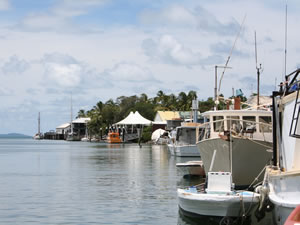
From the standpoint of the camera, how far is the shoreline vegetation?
471ft

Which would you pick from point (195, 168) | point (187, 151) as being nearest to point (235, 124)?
point (195, 168)

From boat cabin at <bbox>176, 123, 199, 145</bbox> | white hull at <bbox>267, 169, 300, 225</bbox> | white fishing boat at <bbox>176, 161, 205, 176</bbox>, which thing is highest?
boat cabin at <bbox>176, 123, 199, 145</bbox>

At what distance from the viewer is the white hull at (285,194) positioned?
15859 mm

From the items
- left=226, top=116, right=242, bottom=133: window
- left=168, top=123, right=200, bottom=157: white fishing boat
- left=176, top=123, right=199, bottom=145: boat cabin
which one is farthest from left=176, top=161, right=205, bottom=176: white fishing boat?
left=176, top=123, right=199, bottom=145: boat cabin

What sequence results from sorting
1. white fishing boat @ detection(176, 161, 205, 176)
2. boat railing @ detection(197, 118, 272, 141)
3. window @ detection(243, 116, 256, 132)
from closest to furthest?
1. boat railing @ detection(197, 118, 272, 141)
2. window @ detection(243, 116, 256, 132)
3. white fishing boat @ detection(176, 161, 205, 176)

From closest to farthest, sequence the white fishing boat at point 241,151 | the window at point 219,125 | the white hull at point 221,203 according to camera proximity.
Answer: the white hull at point 221,203, the white fishing boat at point 241,151, the window at point 219,125

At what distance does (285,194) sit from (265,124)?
39.9 ft

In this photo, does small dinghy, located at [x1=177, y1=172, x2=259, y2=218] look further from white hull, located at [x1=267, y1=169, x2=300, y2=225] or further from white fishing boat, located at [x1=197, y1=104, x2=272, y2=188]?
white fishing boat, located at [x1=197, y1=104, x2=272, y2=188]

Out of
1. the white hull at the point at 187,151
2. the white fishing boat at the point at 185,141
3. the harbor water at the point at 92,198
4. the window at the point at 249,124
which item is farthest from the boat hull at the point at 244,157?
the white fishing boat at the point at 185,141

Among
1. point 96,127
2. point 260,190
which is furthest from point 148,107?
point 260,190

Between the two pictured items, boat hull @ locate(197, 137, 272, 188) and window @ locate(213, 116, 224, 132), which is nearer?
boat hull @ locate(197, 137, 272, 188)

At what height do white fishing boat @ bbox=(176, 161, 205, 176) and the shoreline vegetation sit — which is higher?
the shoreline vegetation

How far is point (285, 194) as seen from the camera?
16531 mm

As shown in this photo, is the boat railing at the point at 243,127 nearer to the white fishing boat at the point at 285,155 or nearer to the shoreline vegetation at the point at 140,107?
the white fishing boat at the point at 285,155
